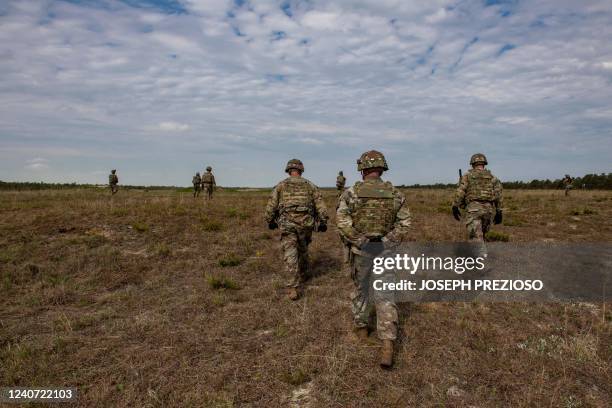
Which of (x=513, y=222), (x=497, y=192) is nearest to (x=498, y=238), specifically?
(x=513, y=222)

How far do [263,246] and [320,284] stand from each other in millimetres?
3396

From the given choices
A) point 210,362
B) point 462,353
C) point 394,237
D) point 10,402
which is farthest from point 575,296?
point 10,402

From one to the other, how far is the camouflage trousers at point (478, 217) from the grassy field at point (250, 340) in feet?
6.54

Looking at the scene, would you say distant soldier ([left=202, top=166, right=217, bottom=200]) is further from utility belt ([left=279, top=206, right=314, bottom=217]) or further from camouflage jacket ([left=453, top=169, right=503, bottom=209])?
camouflage jacket ([left=453, top=169, right=503, bottom=209])

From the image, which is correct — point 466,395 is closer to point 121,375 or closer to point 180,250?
point 121,375

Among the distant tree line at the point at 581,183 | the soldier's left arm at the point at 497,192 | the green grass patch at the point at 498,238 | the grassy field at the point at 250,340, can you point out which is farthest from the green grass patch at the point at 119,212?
the distant tree line at the point at 581,183

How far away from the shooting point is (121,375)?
4301 millimetres

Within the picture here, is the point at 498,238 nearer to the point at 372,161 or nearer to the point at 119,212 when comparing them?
the point at 372,161

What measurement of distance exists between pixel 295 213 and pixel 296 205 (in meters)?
0.16

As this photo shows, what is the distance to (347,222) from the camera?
200 inches

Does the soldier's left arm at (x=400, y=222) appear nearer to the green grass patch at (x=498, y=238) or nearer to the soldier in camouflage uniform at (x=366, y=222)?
the soldier in camouflage uniform at (x=366, y=222)

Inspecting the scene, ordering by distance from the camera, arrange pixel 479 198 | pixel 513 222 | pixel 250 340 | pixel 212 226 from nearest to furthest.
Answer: pixel 250 340 → pixel 479 198 → pixel 212 226 → pixel 513 222

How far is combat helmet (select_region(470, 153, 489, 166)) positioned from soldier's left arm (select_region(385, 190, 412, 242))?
156 inches

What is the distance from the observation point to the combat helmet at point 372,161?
513 cm
